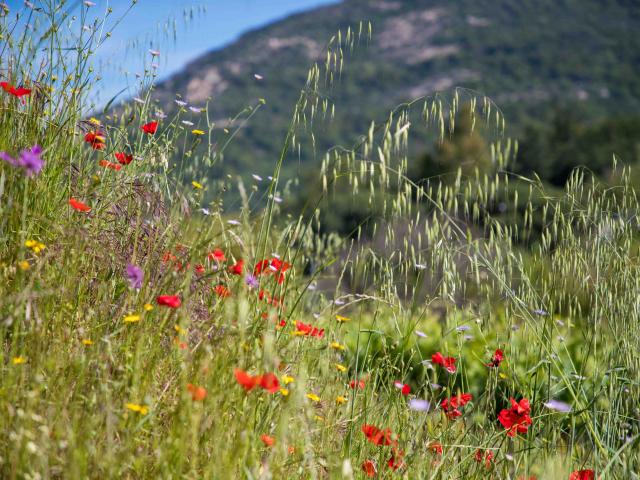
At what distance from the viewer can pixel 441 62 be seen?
258 feet

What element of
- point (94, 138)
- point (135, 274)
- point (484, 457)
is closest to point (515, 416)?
point (484, 457)

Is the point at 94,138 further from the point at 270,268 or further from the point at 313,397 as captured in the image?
the point at 313,397

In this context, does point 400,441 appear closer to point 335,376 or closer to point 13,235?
point 335,376

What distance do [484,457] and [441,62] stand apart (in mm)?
83086

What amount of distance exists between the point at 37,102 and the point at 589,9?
84715 millimetres

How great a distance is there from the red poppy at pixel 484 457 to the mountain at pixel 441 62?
32.6 metres

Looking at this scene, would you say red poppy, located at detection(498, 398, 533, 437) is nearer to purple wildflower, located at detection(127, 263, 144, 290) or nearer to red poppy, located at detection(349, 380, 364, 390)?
red poppy, located at detection(349, 380, 364, 390)

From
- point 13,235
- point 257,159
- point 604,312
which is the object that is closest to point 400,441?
point 604,312

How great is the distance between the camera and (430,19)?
98.2 m

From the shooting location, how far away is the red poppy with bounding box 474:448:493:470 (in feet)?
5.05

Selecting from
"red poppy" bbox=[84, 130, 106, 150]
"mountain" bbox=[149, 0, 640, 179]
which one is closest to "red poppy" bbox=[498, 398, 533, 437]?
"red poppy" bbox=[84, 130, 106, 150]

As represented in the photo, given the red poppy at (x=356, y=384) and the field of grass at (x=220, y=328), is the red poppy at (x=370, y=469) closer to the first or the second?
the field of grass at (x=220, y=328)

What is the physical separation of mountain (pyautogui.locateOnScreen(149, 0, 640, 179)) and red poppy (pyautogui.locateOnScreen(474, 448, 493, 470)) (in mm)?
32585

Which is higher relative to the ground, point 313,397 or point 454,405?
point 313,397
